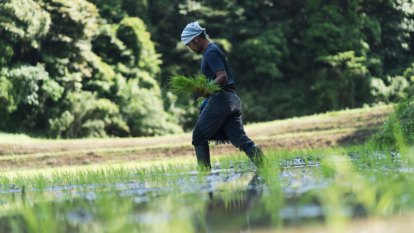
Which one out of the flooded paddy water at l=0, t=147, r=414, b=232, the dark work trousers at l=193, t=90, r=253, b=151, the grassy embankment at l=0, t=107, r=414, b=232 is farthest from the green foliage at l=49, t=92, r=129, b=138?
the flooded paddy water at l=0, t=147, r=414, b=232

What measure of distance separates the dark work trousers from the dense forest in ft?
51.1

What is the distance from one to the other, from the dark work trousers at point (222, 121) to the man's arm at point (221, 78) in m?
0.14

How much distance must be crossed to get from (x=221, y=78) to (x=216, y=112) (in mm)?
420

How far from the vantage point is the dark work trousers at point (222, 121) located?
4820 mm

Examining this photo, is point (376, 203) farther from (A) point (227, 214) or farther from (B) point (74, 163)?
(B) point (74, 163)

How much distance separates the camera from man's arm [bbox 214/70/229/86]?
479 cm

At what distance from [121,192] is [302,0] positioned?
2809 cm

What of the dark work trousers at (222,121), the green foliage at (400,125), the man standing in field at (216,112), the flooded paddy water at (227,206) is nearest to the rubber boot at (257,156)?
the man standing in field at (216,112)

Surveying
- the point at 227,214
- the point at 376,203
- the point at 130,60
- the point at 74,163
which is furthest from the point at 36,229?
the point at 130,60

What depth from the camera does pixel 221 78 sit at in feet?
15.7

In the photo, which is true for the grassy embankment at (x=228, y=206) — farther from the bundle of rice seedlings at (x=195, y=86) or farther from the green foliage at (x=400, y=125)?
the green foliage at (x=400, y=125)

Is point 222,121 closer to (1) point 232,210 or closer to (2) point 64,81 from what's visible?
(1) point 232,210

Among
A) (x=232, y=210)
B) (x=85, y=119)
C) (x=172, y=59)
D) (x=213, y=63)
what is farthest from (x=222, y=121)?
(x=172, y=59)

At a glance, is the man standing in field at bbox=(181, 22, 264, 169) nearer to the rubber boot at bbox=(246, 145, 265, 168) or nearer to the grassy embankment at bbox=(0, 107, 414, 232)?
the rubber boot at bbox=(246, 145, 265, 168)
